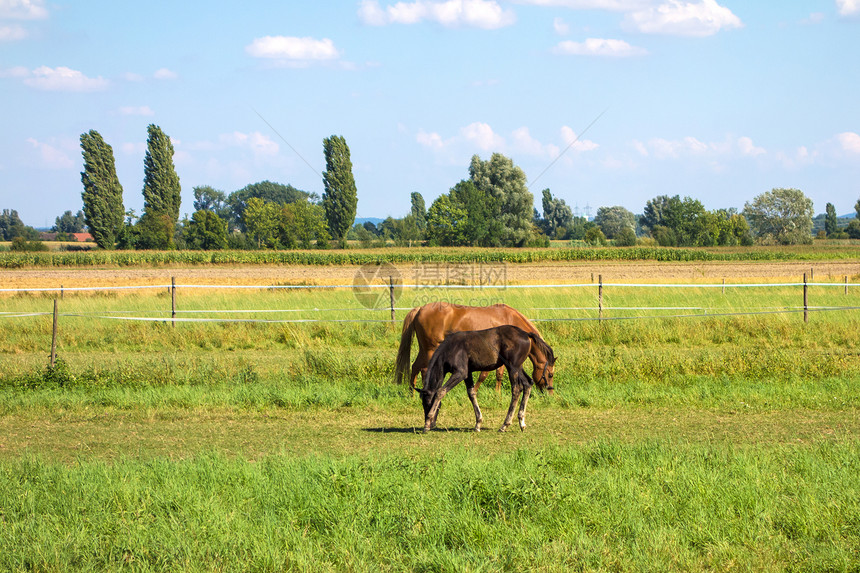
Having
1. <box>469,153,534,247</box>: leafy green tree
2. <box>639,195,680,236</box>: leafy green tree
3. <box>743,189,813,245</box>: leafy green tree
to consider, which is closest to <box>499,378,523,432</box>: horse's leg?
<box>469,153,534,247</box>: leafy green tree

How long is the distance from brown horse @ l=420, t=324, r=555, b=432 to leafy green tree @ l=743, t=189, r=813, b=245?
3350 inches

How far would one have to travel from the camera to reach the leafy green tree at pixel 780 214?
8581 cm

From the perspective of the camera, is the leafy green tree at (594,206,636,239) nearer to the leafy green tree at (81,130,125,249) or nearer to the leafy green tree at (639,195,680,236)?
the leafy green tree at (639,195,680,236)

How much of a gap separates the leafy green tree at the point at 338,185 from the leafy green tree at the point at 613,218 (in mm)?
81906

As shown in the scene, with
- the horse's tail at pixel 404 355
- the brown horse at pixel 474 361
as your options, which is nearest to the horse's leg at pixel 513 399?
the brown horse at pixel 474 361

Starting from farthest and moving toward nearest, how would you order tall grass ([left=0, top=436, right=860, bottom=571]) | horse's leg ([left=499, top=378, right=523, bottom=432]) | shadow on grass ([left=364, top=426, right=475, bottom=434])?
shadow on grass ([left=364, top=426, right=475, bottom=434]), horse's leg ([left=499, top=378, right=523, bottom=432]), tall grass ([left=0, top=436, right=860, bottom=571])

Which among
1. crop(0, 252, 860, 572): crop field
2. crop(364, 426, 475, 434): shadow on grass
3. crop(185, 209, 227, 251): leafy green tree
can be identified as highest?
crop(185, 209, 227, 251): leafy green tree

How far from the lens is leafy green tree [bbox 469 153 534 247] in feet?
245

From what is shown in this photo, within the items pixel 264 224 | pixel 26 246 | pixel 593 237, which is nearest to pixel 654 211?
pixel 593 237

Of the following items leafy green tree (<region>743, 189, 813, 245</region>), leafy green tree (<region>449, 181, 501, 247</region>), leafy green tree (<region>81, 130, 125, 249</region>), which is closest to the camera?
leafy green tree (<region>81, 130, 125, 249</region>)

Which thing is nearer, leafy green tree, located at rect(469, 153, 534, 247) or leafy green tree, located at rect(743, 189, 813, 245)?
leafy green tree, located at rect(469, 153, 534, 247)

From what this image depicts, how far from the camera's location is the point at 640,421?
332 inches

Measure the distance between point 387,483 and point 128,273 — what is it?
1694 inches

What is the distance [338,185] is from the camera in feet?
234
